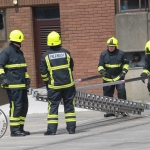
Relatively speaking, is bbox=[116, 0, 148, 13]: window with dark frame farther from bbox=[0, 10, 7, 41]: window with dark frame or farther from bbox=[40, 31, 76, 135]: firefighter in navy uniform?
bbox=[40, 31, 76, 135]: firefighter in navy uniform

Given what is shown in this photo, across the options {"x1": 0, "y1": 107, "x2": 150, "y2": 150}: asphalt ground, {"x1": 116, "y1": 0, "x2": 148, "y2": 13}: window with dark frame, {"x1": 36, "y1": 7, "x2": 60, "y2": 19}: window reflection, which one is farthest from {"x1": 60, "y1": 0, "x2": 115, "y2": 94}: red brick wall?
{"x1": 0, "y1": 107, "x2": 150, "y2": 150}: asphalt ground

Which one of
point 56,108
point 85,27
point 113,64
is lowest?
point 56,108

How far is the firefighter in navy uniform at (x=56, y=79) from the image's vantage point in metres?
12.1

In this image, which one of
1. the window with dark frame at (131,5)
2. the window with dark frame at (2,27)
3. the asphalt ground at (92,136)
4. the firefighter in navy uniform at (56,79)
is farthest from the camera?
the window with dark frame at (2,27)

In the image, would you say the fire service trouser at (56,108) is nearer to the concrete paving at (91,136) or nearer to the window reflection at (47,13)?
the concrete paving at (91,136)

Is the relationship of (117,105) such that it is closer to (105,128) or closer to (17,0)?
(105,128)

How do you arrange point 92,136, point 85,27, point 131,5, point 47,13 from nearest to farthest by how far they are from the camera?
point 92,136
point 131,5
point 85,27
point 47,13

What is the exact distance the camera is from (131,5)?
1736cm

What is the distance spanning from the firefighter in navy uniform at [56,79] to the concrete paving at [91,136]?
0.28 metres

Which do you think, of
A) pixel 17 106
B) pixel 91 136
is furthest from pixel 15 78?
pixel 91 136

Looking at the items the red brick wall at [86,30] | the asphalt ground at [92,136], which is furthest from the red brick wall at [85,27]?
the asphalt ground at [92,136]

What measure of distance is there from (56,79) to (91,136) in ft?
3.88

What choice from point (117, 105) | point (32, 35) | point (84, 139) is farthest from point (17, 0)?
point (84, 139)

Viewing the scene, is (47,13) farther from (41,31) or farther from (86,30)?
(86,30)
